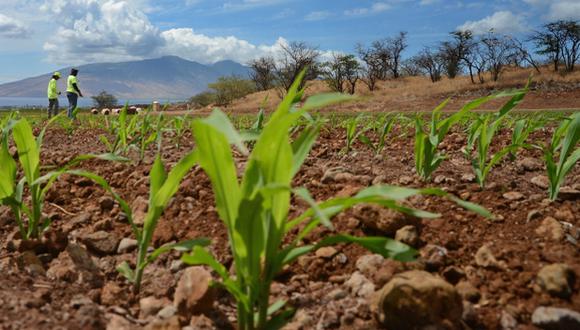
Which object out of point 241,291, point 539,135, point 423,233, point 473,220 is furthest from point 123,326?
point 539,135

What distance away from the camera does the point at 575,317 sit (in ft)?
3.41

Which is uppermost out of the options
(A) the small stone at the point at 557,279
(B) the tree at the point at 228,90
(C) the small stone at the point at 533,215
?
(B) the tree at the point at 228,90

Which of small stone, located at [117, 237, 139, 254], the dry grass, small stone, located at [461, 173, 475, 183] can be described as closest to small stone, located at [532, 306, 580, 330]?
small stone, located at [117, 237, 139, 254]

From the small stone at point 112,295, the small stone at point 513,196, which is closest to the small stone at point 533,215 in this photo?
the small stone at point 513,196

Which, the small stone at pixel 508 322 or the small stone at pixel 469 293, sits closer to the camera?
the small stone at pixel 508 322

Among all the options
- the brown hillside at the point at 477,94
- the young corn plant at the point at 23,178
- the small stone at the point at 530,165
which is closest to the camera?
the young corn plant at the point at 23,178

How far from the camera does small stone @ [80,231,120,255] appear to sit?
5.30 ft

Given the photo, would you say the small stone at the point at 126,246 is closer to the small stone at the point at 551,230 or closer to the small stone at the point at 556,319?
the small stone at the point at 556,319

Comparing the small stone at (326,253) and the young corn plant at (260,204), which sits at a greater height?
the young corn plant at (260,204)

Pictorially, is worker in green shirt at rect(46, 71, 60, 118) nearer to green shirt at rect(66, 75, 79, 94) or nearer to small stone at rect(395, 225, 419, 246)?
green shirt at rect(66, 75, 79, 94)

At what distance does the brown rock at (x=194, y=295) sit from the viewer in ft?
3.89

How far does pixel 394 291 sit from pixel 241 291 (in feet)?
1.22

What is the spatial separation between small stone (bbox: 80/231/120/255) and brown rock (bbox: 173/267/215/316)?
489 mm

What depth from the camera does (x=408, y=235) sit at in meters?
1.46
